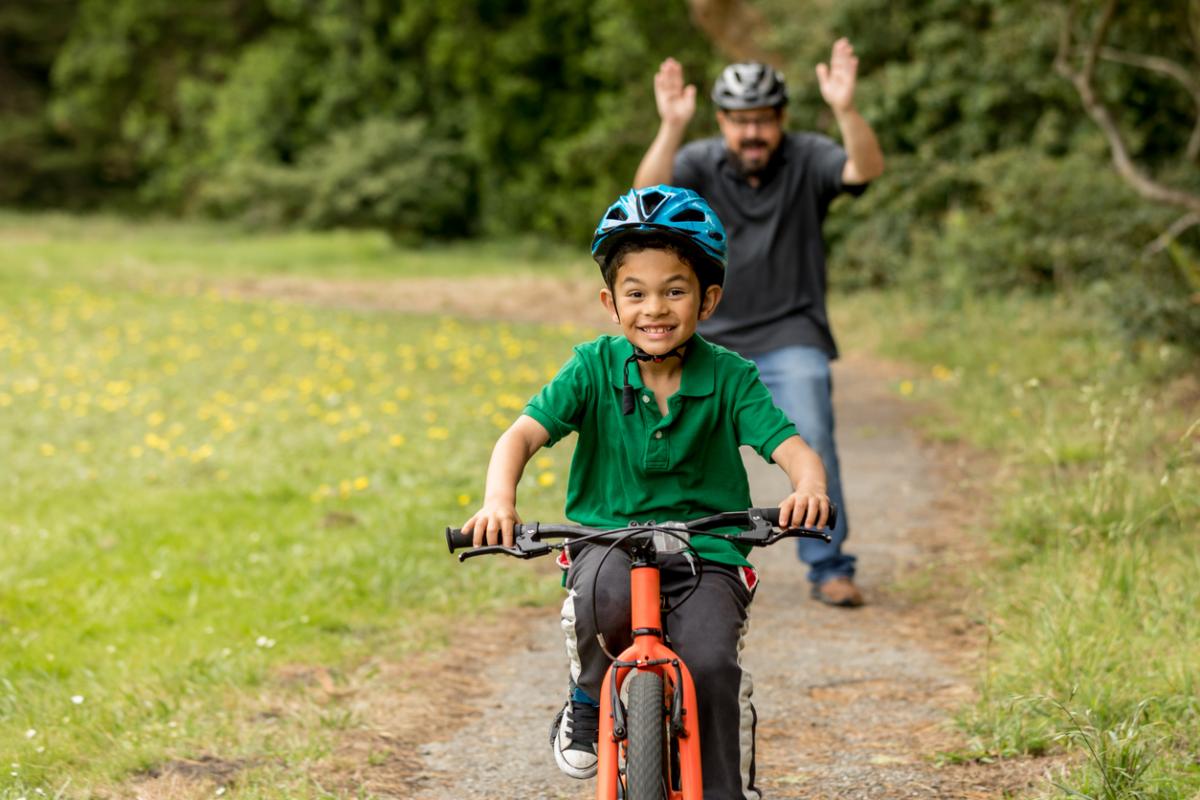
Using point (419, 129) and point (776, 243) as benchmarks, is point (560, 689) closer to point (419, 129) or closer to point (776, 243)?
point (776, 243)

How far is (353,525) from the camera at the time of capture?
22.4ft

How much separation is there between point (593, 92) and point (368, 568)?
23.0 m

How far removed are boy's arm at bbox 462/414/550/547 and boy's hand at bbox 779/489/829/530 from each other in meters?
0.56

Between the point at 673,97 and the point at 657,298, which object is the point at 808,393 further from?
the point at 657,298

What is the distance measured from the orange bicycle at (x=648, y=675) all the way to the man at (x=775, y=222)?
2.68 meters

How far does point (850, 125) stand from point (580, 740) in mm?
2855

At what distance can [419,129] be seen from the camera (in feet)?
96.7

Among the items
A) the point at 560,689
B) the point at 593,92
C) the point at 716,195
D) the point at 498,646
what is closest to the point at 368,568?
the point at 498,646

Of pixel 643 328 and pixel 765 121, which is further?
pixel 765 121

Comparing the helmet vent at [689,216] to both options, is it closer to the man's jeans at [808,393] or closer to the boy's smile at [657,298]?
the boy's smile at [657,298]

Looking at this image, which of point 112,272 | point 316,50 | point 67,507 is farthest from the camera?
point 316,50

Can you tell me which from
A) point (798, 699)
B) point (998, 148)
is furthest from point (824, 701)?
A: point (998, 148)

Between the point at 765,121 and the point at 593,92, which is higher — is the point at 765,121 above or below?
below

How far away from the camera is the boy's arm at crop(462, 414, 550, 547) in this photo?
2998 millimetres
